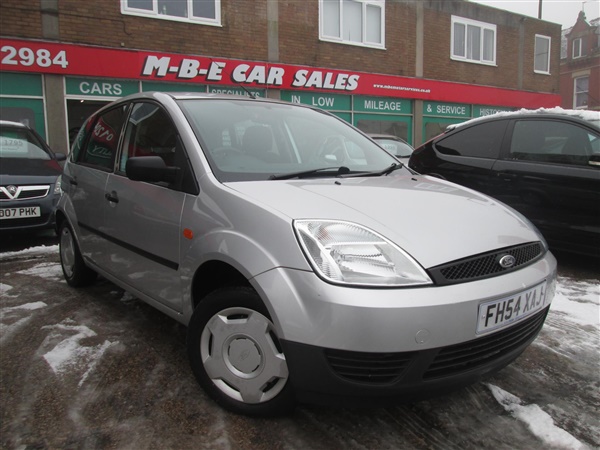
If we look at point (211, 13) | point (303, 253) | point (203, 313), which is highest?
point (211, 13)

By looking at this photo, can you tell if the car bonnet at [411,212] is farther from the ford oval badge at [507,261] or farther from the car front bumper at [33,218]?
the car front bumper at [33,218]

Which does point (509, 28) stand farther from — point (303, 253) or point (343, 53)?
point (303, 253)

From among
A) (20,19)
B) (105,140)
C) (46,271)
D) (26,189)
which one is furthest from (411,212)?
(20,19)

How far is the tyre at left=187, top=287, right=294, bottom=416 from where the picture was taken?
1.98m

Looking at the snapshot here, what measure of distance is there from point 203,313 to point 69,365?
1056 millimetres

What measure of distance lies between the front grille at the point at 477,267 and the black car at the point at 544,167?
253cm

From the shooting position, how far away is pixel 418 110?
50.2 feet

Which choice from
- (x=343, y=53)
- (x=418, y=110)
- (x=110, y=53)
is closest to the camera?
(x=110, y=53)

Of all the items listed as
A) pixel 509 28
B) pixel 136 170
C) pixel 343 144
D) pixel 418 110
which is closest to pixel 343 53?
pixel 418 110

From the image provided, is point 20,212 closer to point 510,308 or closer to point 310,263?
point 310,263

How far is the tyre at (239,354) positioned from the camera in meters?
1.98

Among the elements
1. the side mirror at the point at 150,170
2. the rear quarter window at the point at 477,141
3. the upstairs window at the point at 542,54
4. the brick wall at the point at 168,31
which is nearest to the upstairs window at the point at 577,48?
the upstairs window at the point at 542,54

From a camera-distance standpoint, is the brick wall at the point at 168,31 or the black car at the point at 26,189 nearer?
the black car at the point at 26,189

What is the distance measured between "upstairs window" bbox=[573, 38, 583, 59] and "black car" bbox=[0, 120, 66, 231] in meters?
39.6
